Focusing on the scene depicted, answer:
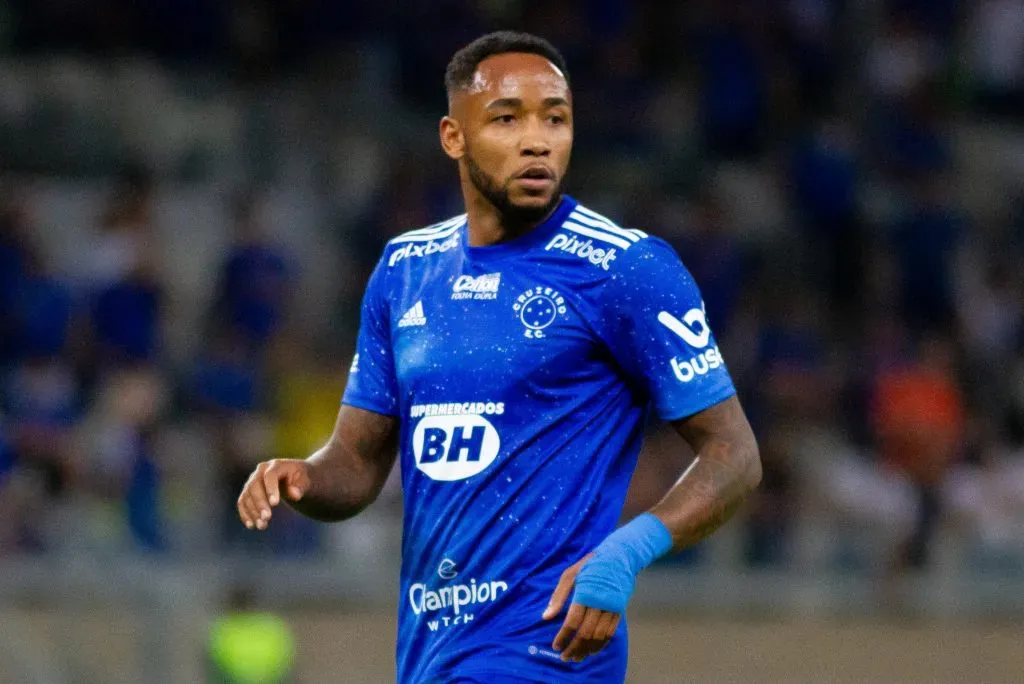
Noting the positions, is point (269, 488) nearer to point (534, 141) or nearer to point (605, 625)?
point (605, 625)

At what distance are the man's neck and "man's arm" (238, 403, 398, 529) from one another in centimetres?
51

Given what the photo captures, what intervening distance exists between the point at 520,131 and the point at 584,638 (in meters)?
1.20

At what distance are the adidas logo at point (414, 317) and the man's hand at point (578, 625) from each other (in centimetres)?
79

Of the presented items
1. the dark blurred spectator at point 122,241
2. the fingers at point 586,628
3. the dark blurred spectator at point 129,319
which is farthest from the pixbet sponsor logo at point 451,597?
the dark blurred spectator at point 122,241

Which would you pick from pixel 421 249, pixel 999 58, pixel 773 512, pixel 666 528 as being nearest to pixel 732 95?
pixel 999 58

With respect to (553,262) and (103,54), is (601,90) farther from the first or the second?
(553,262)

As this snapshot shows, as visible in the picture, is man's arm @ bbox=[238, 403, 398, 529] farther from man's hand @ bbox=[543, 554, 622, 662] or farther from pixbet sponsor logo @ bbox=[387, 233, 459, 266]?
man's hand @ bbox=[543, 554, 622, 662]

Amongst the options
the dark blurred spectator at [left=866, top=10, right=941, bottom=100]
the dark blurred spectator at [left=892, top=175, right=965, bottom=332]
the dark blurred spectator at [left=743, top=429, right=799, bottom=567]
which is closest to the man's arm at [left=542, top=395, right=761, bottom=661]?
the dark blurred spectator at [left=743, top=429, right=799, bottom=567]

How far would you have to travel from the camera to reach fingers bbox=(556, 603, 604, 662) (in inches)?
146

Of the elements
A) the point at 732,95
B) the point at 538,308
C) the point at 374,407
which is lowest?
the point at 374,407

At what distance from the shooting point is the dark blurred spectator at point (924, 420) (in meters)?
10.2

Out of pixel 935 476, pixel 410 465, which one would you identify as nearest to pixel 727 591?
pixel 935 476

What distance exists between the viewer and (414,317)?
435cm

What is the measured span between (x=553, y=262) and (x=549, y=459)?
0.46 meters
